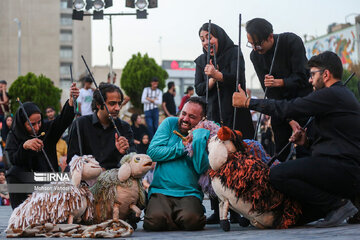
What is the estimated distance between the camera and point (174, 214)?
4.71 m

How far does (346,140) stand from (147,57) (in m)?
25.6

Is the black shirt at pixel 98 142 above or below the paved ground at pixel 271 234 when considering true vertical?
above

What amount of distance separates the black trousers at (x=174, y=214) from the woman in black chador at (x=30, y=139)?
→ 154cm

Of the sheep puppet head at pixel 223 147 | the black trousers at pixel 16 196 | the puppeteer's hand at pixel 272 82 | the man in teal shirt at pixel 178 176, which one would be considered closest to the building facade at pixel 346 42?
the black trousers at pixel 16 196

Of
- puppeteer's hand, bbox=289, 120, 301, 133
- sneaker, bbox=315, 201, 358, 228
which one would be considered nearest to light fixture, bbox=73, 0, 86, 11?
puppeteer's hand, bbox=289, 120, 301, 133

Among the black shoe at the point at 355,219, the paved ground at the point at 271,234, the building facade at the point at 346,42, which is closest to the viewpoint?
the paved ground at the point at 271,234

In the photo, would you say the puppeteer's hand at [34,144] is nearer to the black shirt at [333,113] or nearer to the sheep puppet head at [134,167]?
the sheep puppet head at [134,167]

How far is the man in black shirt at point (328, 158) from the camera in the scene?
4195mm

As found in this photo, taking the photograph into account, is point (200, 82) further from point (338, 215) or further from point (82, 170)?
point (338, 215)

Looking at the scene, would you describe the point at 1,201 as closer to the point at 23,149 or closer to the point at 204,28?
the point at 23,149

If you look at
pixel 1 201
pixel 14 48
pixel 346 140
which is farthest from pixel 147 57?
pixel 14 48

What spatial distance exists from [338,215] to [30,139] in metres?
3.10

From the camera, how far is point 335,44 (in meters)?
44.9

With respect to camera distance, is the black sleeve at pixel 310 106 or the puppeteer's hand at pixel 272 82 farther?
the puppeteer's hand at pixel 272 82
